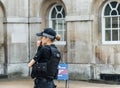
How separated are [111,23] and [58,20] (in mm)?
2361

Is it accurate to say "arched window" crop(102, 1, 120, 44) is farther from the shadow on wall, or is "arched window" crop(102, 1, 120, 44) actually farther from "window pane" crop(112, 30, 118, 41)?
the shadow on wall

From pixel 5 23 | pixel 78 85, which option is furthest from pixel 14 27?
pixel 78 85

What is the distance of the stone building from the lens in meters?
16.4

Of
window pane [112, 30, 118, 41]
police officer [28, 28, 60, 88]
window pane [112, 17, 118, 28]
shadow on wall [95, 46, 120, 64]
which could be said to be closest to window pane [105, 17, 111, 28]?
window pane [112, 17, 118, 28]

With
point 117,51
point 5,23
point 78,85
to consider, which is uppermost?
point 5,23

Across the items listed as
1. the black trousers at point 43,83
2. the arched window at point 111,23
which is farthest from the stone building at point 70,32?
the black trousers at point 43,83

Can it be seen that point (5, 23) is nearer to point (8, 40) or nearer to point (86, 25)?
point (8, 40)

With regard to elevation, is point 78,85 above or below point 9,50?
below

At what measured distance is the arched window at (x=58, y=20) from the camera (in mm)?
17781

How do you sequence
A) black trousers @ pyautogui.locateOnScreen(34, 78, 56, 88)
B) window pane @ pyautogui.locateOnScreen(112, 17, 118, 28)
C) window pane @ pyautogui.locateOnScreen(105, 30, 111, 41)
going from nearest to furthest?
black trousers @ pyautogui.locateOnScreen(34, 78, 56, 88)
window pane @ pyautogui.locateOnScreen(112, 17, 118, 28)
window pane @ pyautogui.locateOnScreen(105, 30, 111, 41)

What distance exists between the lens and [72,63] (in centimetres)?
1672

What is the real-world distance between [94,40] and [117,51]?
1.05 meters

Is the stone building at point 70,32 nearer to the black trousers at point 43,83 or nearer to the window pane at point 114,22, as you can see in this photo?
the window pane at point 114,22

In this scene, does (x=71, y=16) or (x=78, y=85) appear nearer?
(x=78, y=85)
